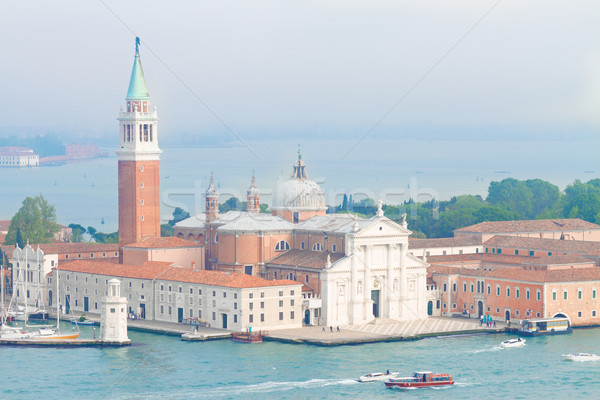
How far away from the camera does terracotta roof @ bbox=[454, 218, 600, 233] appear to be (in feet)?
212

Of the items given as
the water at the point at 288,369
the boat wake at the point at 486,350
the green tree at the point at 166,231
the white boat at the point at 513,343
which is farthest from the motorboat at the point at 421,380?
the green tree at the point at 166,231

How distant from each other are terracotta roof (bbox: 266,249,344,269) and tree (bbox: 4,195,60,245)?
1912 cm

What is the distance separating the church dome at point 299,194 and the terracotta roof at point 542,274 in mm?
6979

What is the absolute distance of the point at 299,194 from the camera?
58.8 meters

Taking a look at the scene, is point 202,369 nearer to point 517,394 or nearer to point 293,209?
point 517,394

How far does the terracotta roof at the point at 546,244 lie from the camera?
194ft

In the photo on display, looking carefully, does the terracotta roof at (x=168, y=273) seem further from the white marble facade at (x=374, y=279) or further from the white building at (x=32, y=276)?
the white marble facade at (x=374, y=279)

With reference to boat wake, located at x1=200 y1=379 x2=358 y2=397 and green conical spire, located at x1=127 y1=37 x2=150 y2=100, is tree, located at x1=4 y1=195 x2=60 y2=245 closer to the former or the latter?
green conical spire, located at x1=127 y1=37 x2=150 y2=100

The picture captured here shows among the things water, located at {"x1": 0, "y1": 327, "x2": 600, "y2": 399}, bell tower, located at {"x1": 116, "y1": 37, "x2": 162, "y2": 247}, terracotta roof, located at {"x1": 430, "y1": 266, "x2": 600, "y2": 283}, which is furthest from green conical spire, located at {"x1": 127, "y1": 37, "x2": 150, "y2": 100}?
terracotta roof, located at {"x1": 430, "y1": 266, "x2": 600, "y2": 283}

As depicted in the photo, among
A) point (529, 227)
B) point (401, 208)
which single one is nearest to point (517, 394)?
point (529, 227)

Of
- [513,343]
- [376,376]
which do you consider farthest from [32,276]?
[376,376]

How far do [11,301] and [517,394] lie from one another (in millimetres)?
22163

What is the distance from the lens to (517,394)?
4119 centimetres

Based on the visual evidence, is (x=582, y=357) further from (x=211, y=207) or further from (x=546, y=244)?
(x=211, y=207)
